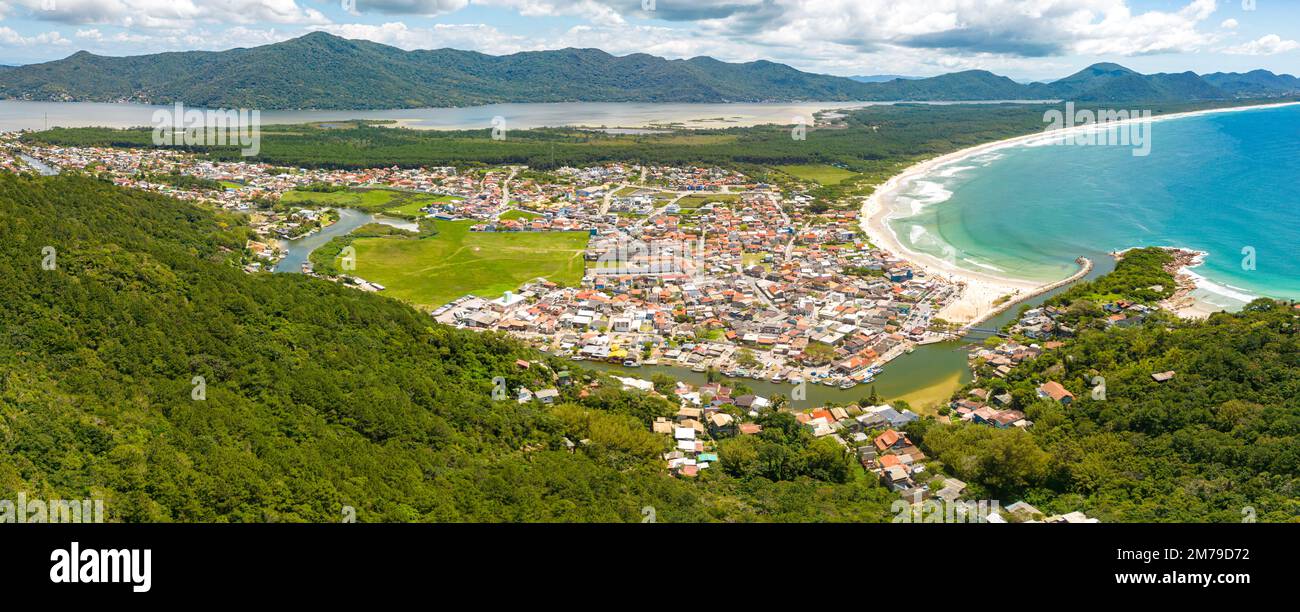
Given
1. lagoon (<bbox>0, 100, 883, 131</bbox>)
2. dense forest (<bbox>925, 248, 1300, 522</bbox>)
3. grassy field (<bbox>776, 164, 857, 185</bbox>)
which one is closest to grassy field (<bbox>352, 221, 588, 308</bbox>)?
dense forest (<bbox>925, 248, 1300, 522</bbox>)

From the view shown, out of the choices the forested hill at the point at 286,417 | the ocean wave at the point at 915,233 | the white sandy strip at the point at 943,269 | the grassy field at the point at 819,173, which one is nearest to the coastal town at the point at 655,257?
the white sandy strip at the point at 943,269

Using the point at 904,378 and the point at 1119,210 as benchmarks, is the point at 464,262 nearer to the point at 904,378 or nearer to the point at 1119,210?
the point at 904,378

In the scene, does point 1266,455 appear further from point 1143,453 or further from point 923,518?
point 923,518


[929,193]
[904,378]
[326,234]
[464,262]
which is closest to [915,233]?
[929,193]

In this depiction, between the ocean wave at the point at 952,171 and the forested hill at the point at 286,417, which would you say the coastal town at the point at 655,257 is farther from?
the ocean wave at the point at 952,171

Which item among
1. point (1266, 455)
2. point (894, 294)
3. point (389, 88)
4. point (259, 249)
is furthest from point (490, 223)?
point (389, 88)

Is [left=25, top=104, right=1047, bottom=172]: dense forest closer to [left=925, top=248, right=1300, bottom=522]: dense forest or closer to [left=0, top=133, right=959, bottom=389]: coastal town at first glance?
[left=0, top=133, right=959, bottom=389]: coastal town
